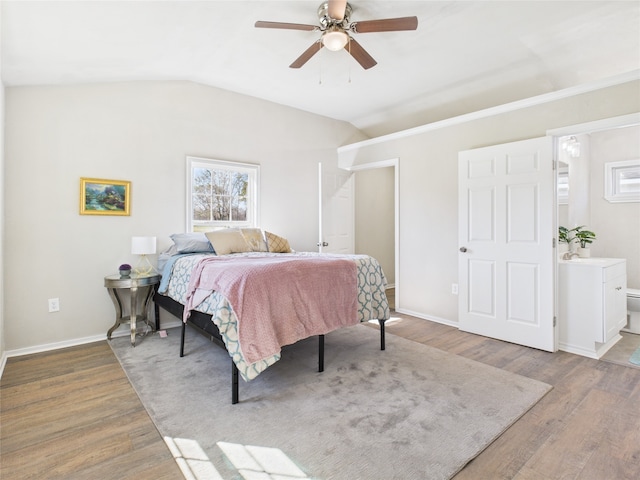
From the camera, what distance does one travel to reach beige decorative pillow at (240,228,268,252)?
144 inches

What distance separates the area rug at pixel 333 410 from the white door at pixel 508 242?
2.85ft

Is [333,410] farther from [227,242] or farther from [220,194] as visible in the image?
[220,194]

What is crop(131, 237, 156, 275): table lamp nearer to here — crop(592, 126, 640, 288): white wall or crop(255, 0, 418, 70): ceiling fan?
crop(255, 0, 418, 70): ceiling fan

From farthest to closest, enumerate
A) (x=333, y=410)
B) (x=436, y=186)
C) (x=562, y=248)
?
(x=436, y=186)
(x=562, y=248)
(x=333, y=410)

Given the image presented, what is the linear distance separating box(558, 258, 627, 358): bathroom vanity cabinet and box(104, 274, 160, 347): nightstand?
13.1 feet

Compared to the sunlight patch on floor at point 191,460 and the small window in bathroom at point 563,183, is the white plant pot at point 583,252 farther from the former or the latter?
the sunlight patch on floor at point 191,460

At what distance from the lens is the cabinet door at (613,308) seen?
296 centimetres

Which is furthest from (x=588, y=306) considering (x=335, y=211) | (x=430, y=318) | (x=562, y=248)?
(x=335, y=211)

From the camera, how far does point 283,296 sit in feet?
7.54

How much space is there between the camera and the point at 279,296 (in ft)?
7.45

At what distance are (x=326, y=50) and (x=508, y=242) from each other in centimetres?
262

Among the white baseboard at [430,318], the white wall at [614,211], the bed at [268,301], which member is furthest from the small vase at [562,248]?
the bed at [268,301]

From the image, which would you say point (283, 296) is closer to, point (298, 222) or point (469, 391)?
point (469, 391)

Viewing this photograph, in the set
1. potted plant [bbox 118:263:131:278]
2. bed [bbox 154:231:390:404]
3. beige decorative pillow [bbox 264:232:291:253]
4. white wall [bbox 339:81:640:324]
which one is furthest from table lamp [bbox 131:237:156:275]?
white wall [bbox 339:81:640:324]
